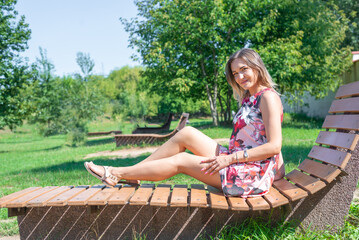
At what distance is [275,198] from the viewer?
8.32 ft

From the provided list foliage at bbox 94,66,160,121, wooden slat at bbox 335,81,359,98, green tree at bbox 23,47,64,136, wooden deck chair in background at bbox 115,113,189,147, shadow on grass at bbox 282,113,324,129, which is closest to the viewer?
wooden slat at bbox 335,81,359,98

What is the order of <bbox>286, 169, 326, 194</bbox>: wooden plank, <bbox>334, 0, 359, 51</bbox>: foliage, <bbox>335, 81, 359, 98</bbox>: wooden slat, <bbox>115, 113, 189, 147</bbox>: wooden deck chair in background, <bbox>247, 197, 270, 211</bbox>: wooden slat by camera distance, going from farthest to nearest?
<bbox>334, 0, 359, 51</bbox>: foliage
<bbox>115, 113, 189, 147</bbox>: wooden deck chair in background
<bbox>335, 81, 359, 98</bbox>: wooden slat
<bbox>286, 169, 326, 194</bbox>: wooden plank
<bbox>247, 197, 270, 211</bbox>: wooden slat

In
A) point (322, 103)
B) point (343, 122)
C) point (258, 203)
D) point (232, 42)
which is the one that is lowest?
point (322, 103)

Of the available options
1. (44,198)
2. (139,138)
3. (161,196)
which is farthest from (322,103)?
(44,198)

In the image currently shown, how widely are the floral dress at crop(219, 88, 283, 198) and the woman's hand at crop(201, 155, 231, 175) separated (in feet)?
0.22

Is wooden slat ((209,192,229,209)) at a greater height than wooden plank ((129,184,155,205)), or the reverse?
wooden plank ((129,184,155,205))

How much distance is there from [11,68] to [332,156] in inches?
703

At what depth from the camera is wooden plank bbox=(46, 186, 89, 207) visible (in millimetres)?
2619

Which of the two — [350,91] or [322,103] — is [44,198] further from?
[322,103]

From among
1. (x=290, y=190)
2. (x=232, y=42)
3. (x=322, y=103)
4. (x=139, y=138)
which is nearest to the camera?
(x=290, y=190)

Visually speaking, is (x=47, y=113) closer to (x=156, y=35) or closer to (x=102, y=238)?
(x=156, y=35)

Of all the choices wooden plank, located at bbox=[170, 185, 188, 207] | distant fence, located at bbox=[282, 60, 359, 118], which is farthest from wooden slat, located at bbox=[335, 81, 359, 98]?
distant fence, located at bbox=[282, 60, 359, 118]

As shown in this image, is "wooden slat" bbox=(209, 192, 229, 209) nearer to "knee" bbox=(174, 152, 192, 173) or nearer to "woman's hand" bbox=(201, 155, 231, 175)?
"woman's hand" bbox=(201, 155, 231, 175)

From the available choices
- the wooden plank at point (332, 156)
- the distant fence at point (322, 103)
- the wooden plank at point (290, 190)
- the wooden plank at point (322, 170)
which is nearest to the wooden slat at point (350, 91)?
the wooden plank at point (332, 156)
